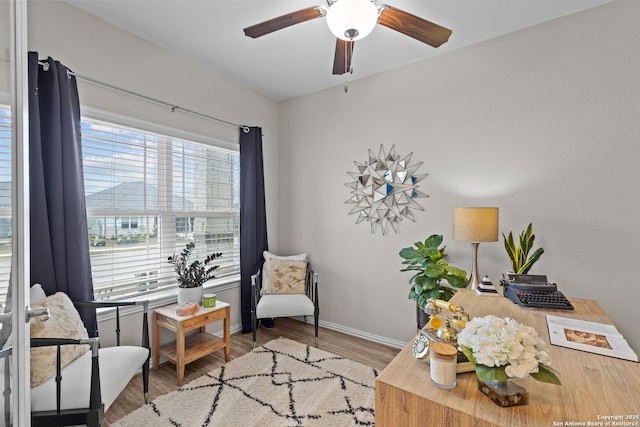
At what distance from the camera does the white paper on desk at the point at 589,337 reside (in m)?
1.14

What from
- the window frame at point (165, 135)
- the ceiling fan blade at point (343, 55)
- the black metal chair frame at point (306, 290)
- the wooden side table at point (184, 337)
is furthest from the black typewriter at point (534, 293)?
the window frame at point (165, 135)

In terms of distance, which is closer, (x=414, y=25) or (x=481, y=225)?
(x=414, y=25)

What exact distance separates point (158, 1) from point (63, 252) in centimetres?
180

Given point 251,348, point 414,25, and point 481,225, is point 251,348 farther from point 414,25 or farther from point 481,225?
point 414,25

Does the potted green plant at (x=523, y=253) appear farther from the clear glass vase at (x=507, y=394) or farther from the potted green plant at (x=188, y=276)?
the potted green plant at (x=188, y=276)

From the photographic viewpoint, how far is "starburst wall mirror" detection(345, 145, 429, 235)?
283 cm

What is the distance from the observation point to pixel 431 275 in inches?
89.2

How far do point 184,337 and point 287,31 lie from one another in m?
2.63

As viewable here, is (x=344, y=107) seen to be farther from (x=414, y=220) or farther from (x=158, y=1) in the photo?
(x=158, y=1)

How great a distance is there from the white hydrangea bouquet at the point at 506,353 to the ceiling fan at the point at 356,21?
4.58ft

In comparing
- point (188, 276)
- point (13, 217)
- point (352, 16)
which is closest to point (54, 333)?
point (13, 217)

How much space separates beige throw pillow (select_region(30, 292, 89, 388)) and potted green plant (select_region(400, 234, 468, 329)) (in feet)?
7.52

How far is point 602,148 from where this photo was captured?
80.2 inches

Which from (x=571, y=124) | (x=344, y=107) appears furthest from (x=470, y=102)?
(x=344, y=107)
